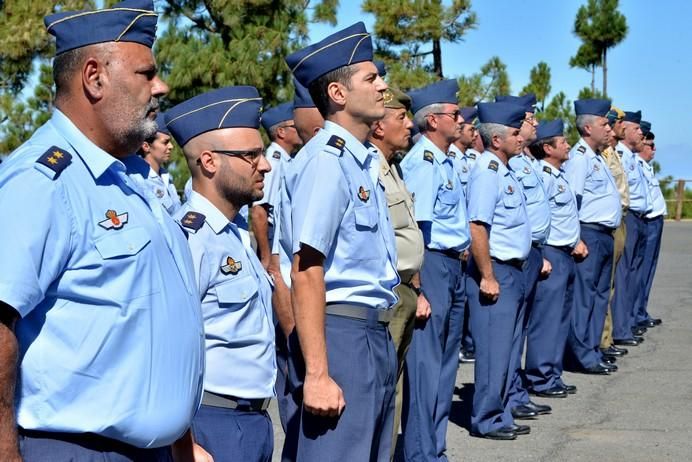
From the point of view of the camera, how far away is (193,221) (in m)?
3.68

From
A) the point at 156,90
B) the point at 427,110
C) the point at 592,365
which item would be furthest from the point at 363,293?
the point at 592,365

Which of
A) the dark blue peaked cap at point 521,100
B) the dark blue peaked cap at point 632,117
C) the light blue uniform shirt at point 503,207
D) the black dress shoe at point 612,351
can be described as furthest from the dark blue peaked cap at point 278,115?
the dark blue peaked cap at point 632,117

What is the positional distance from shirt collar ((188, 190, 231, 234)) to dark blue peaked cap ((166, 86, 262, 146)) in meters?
0.27

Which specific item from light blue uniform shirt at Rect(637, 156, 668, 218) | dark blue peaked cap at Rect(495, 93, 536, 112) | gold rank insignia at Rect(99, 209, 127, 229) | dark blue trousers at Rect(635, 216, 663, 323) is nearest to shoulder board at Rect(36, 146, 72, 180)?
gold rank insignia at Rect(99, 209, 127, 229)

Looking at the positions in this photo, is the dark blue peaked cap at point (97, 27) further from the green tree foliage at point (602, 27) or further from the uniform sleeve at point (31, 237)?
the green tree foliage at point (602, 27)

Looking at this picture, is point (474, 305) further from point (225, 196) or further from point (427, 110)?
point (225, 196)

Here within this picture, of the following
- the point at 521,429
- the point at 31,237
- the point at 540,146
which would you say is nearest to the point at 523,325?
the point at 521,429

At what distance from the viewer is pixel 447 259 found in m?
6.42

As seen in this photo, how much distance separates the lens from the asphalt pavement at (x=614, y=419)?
6.75m

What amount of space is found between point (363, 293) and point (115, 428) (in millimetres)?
1709

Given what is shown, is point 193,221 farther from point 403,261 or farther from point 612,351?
point 612,351

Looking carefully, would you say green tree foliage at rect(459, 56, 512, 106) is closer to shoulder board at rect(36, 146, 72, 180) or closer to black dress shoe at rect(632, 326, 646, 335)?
black dress shoe at rect(632, 326, 646, 335)

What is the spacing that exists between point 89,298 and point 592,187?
7.46 metres

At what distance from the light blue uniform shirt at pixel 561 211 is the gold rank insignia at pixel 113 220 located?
21.2 ft
